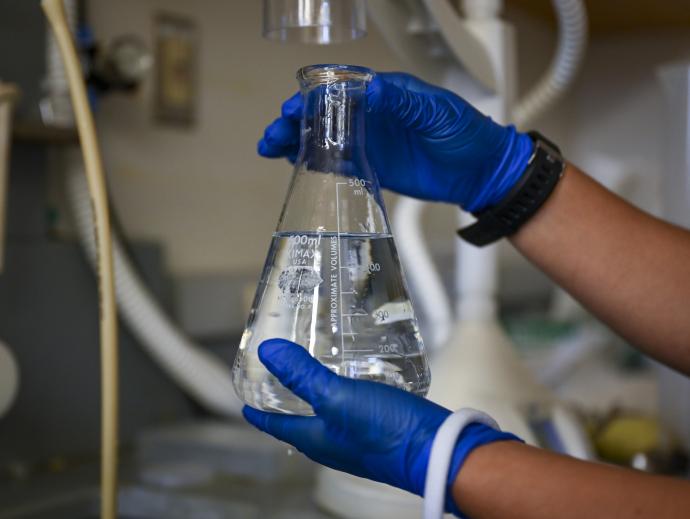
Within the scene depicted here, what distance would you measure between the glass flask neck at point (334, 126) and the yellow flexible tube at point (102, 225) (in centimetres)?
20

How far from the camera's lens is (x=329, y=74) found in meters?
0.60

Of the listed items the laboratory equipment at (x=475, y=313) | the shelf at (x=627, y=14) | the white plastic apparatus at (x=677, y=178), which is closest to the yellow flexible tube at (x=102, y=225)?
the laboratory equipment at (x=475, y=313)

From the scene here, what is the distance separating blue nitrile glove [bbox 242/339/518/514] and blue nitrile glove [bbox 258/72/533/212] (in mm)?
295

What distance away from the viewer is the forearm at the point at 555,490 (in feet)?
1.69

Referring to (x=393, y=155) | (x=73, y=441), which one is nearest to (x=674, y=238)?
(x=393, y=155)

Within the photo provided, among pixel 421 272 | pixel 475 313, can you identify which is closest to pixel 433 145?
pixel 475 313

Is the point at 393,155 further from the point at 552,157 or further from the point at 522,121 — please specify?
the point at 522,121

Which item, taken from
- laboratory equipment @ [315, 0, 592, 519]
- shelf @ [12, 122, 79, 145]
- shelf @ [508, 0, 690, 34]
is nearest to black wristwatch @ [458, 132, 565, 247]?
laboratory equipment @ [315, 0, 592, 519]

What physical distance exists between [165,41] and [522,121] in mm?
618

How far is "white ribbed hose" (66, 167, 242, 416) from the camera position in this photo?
1140mm

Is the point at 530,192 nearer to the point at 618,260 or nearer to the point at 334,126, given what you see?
the point at 618,260

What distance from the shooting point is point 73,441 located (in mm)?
1168

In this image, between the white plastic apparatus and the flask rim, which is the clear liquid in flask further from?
the white plastic apparatus

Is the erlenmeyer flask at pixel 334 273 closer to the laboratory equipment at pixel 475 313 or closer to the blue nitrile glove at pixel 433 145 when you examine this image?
the blue nitrile glove at pixel 433 145
